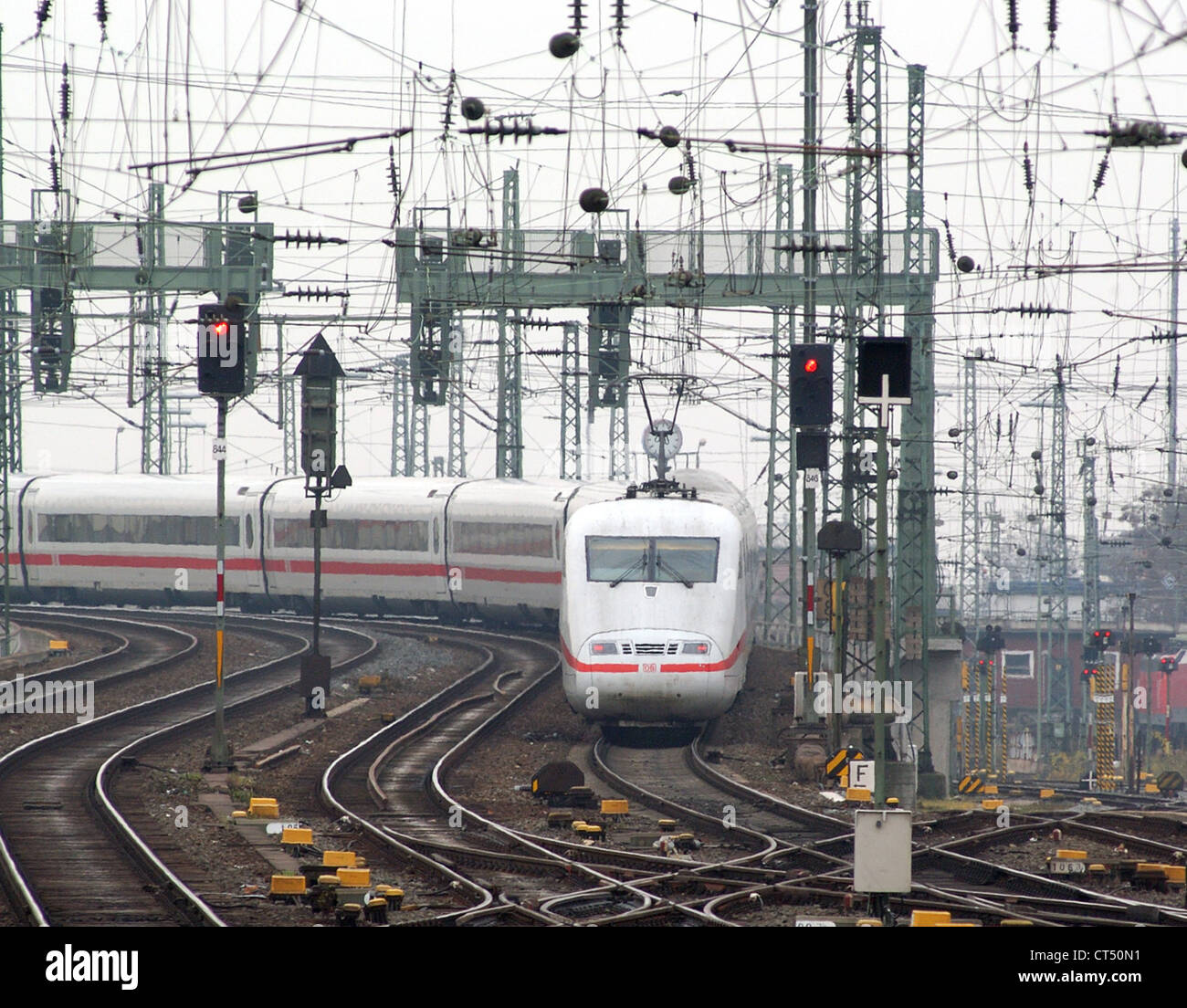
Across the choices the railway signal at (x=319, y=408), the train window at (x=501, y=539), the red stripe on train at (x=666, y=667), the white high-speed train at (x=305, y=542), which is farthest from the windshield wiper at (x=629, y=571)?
the train window at (x=501, y=539)

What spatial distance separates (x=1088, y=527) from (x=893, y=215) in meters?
25.9

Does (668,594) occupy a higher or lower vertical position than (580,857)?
higher

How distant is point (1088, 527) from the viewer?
54.4 m

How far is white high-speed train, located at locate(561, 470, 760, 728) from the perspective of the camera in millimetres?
22250

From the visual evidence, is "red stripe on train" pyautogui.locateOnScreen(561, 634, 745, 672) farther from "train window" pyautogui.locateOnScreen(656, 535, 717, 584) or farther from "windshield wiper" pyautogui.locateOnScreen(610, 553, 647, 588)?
"train window" pyautogui.locateOnScreen(656, 535, 717, 584)

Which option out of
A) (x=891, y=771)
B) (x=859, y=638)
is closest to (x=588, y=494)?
(x=859, y=638)

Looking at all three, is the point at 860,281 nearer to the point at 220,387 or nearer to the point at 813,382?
the point at 813,382

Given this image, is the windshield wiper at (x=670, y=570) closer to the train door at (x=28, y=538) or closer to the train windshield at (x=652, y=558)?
the train windshield at (x=652, y=558)

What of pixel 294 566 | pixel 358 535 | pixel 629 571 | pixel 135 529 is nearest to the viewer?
pixel 629 571

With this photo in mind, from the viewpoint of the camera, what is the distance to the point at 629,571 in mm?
23344

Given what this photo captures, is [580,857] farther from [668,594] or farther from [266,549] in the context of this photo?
[266,549]

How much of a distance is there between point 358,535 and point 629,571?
18.7 metres

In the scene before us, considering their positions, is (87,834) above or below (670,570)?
below

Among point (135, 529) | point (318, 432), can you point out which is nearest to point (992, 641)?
point (135, 529)
